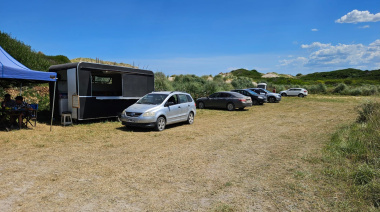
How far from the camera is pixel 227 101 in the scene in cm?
1934

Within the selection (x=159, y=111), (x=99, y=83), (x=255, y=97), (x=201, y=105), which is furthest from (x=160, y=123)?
(x=255, y=97)

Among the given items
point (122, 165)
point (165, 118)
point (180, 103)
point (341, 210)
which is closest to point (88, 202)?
point (122, 165)

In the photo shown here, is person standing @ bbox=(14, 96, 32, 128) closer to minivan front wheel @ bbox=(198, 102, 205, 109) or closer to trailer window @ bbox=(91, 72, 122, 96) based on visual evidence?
trailer window @ bbox=(91, 72, 122, 96)

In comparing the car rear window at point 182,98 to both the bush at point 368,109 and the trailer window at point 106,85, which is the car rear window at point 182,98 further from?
the bush at point 368,109

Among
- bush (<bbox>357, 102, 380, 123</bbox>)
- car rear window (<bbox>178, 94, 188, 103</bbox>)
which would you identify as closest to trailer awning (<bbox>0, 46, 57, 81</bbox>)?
car rear window (<bbox>178, 94, 188, 103</bbox>)

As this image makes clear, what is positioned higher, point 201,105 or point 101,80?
point 101,80

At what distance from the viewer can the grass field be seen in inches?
161

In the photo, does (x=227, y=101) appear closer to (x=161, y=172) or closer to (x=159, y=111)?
(x=159, y=111)

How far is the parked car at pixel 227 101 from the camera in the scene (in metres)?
18.9

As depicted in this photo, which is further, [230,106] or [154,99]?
[230,106]

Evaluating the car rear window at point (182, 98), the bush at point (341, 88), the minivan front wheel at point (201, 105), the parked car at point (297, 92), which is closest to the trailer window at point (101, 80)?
the car rear window at point (182, 98)

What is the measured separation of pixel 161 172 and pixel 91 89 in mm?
7583

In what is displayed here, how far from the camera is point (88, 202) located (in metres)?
4.06

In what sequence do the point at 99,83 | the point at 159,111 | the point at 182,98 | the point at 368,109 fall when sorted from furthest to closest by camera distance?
the point at 99,83 < the point at 182,98 < the point at 368,109 < the point at 159,111
